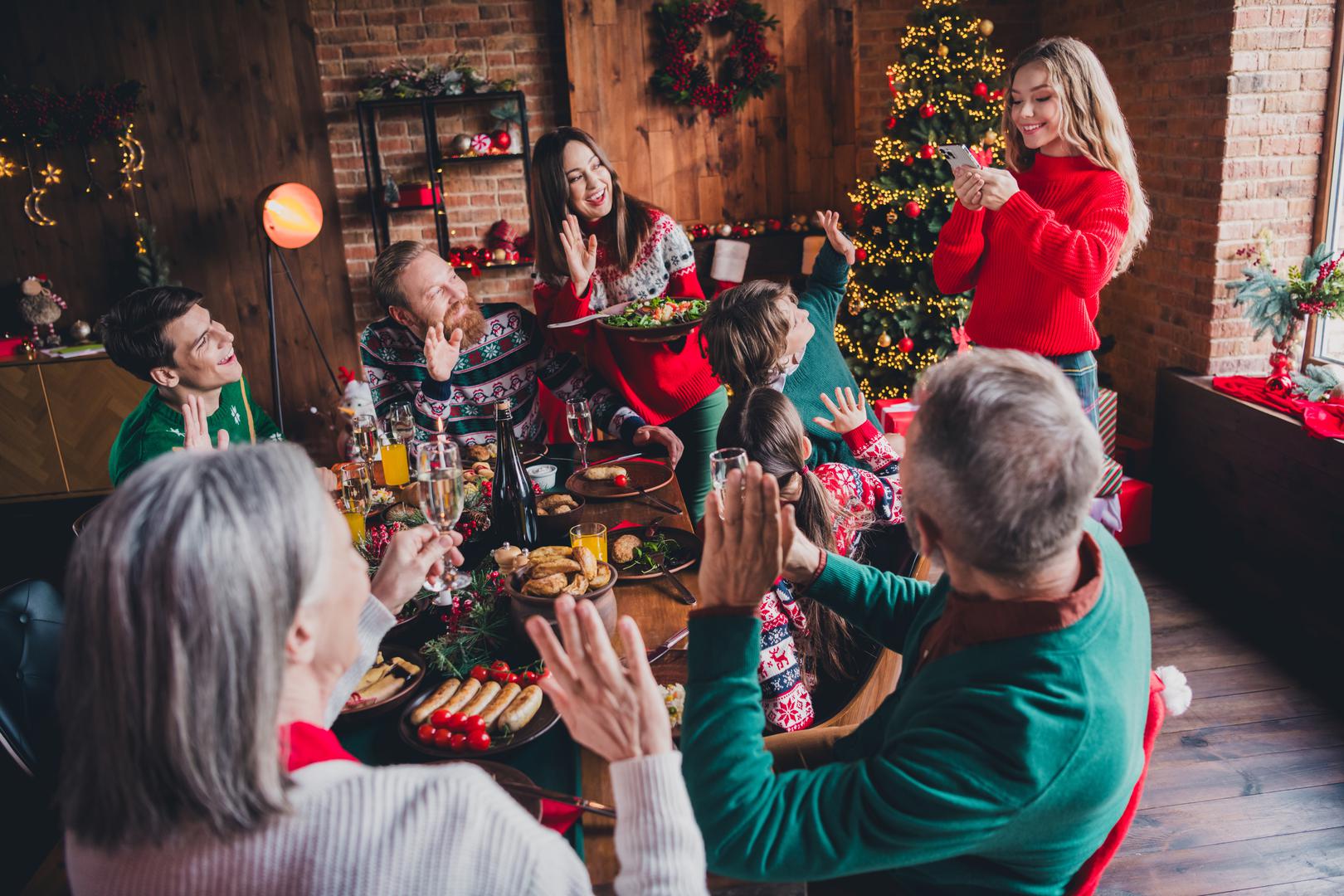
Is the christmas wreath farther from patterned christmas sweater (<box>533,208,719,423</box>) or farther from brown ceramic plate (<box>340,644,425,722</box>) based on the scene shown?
brown ceramic plate (<box>340,644,425,722</box>)

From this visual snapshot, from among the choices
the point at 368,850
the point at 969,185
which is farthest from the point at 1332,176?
the point at 368,850

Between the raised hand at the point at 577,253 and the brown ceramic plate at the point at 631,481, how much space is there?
73 centimetres

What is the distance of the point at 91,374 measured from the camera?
15.6ft

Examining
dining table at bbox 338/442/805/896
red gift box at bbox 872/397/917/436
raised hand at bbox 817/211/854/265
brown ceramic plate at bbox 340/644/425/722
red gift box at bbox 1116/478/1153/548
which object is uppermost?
raised hand at bbox 817/211/854/265

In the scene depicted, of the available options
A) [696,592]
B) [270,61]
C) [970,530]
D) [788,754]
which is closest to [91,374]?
[270,61]

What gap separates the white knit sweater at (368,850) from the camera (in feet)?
2.35

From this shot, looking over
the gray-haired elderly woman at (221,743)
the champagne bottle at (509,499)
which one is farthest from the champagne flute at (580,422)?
the gray-haired elderly woman at (221,743)

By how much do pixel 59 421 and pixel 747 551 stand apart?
499cm

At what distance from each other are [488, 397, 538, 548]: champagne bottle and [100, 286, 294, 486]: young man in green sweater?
2.52 ft

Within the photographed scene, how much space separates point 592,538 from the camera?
5.87 ft

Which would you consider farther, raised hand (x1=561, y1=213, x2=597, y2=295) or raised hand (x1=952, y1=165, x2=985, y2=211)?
raised hand (x1=561, y1=213, x2=597, y2=295)

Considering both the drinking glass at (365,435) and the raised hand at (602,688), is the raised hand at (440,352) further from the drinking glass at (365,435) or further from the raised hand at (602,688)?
the raised hand at (602,688)

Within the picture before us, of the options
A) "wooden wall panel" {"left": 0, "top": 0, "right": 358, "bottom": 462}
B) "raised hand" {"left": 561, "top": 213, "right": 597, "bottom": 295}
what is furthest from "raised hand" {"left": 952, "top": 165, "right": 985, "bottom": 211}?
"wooden wall panel" {"left": 0, "top": 0, "right": 358, "bottom": 462}

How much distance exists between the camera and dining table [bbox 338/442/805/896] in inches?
43.2
